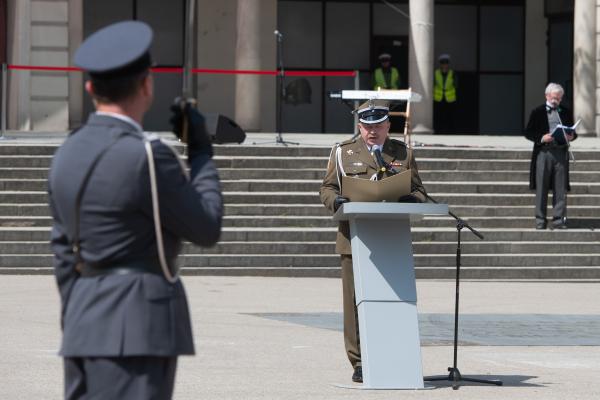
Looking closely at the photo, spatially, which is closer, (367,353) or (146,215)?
(146,215)

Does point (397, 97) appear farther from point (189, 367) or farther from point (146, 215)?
point (146, 215)

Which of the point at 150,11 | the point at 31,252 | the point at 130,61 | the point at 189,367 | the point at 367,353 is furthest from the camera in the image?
the point at 150,11

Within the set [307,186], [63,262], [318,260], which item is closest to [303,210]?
[307,186]

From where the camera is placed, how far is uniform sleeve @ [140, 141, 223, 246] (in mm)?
4703

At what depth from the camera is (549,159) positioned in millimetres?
19828

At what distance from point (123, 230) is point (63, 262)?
0.98ft

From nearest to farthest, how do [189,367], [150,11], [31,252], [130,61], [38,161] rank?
[130,61]
[189,367]
[31,252]
[38,161]
[150,11]

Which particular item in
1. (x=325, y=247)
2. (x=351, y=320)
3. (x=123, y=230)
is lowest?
(x=325, y=247)

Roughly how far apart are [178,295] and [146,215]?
27 cm

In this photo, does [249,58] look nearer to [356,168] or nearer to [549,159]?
[549,159]

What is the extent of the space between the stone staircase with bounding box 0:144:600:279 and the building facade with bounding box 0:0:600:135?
8643mm

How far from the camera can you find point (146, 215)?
15.4ft

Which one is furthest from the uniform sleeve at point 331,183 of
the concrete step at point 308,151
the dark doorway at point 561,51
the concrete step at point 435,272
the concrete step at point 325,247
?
the dark doorway at point 561,51

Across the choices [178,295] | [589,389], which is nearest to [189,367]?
[589,389]
